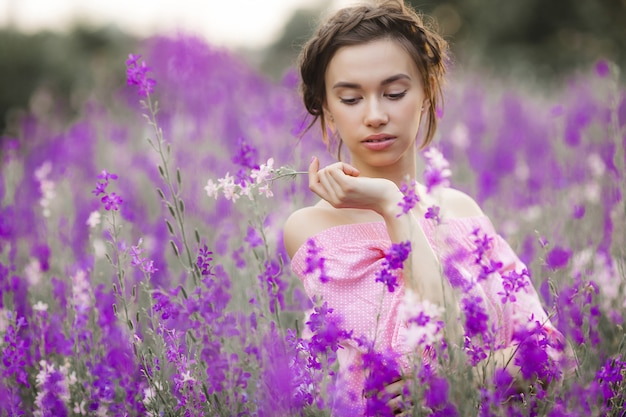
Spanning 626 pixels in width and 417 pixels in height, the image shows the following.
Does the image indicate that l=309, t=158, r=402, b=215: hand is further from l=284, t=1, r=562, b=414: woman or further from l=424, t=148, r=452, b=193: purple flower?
l=424, t=148, r=452, b=193: purple flower

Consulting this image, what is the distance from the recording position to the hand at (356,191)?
5.46ft

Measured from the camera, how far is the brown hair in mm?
1933

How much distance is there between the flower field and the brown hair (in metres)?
0.30

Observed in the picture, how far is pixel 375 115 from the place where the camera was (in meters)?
1.82

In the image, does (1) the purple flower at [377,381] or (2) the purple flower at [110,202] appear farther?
(2) the purple flower at [110,202]

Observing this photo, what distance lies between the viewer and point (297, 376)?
1.63 m

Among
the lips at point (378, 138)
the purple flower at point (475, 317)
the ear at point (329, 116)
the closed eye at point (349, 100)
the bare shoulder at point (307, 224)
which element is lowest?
the purple flower at point (475, 317)

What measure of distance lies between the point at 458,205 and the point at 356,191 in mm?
604

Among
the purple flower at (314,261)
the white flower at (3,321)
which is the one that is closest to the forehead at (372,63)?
the purple flower at (314,261)

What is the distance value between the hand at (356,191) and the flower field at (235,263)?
92 millimetres

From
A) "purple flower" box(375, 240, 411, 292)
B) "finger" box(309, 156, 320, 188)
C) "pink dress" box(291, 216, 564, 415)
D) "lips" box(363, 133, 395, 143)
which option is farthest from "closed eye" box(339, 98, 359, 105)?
"purple flower" box(375, 240, 411, 292)

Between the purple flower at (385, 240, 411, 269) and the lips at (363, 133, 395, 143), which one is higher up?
the lips at (363, 133, 395, 143)

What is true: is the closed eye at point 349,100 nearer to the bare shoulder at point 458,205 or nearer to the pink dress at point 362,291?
the pink dress at point 362,291

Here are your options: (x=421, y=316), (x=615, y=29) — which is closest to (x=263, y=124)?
(x=421, y=316)
